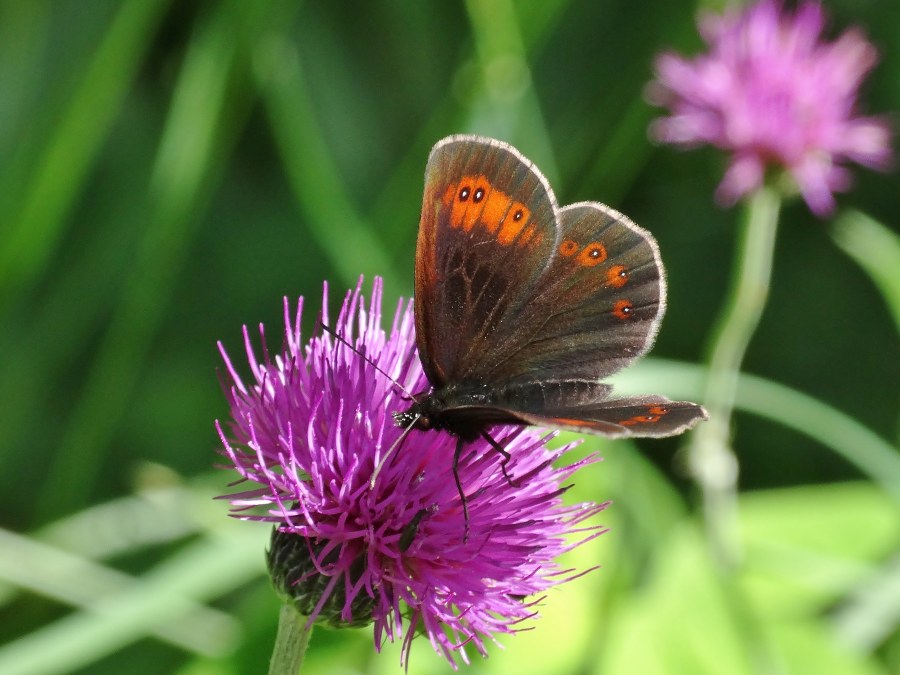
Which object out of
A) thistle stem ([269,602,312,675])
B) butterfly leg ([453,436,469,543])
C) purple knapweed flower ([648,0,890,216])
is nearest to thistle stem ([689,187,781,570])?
purple knapweed flower ([648,0,890,216])

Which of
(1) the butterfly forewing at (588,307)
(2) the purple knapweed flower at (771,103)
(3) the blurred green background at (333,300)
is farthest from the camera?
(2) the purple knapweed flower at (771,103)

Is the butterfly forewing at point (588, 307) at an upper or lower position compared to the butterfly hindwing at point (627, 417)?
upper

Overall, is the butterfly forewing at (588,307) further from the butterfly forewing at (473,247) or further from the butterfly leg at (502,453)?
the butterfly leg at (502,453)

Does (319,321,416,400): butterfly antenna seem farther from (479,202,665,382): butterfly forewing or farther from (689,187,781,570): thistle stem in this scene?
(689,187,781,570): thistle stem

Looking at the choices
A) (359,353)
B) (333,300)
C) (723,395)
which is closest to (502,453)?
(359,353)

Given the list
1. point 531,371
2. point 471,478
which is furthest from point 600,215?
point 471,478

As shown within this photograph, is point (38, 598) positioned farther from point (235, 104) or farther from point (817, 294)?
point (817, 294)

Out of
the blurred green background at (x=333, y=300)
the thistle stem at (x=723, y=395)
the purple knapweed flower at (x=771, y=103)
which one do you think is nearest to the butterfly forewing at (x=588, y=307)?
the blurred green background at (x=333, y=300)
